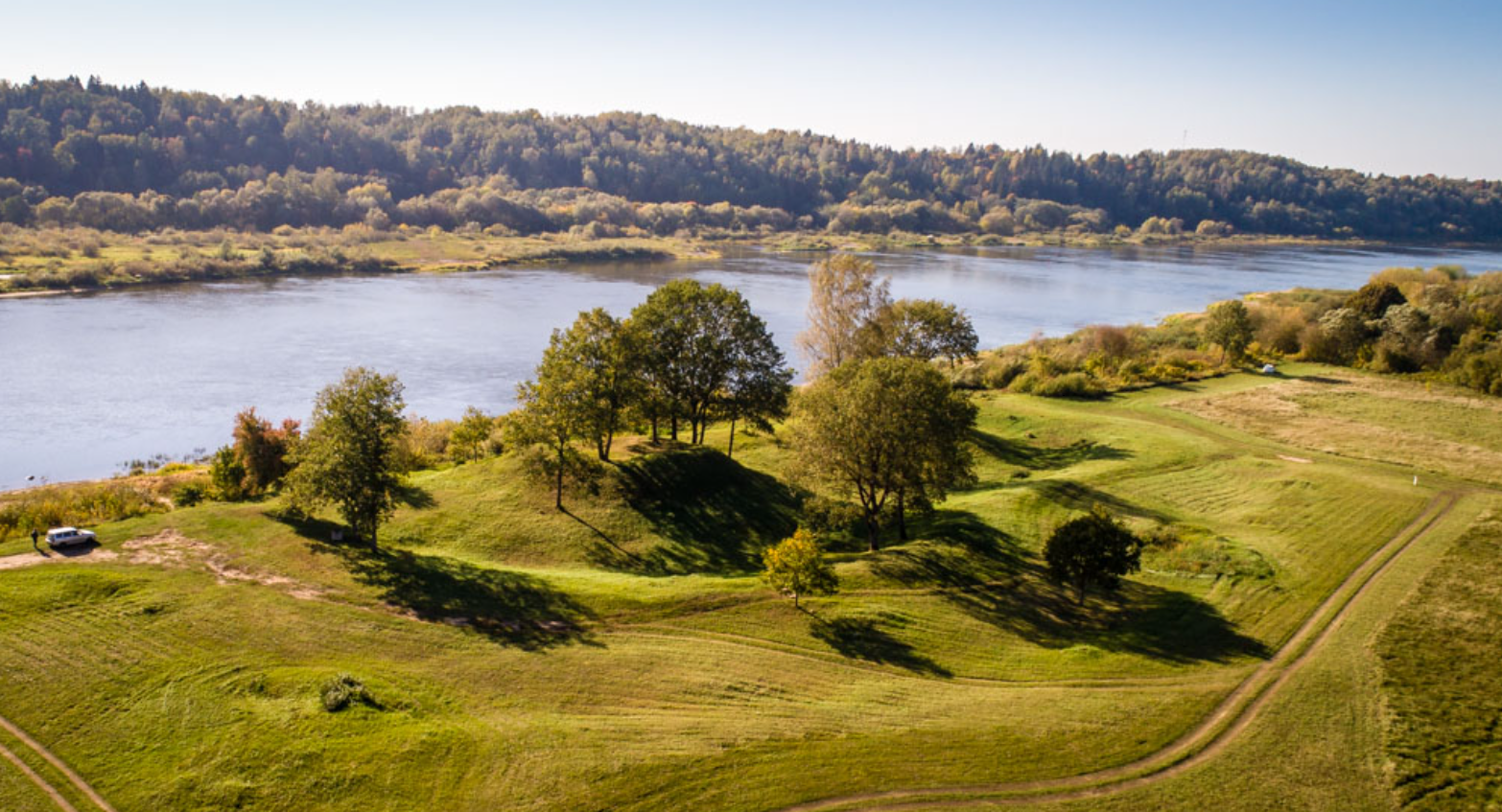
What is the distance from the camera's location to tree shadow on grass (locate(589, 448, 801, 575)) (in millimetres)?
Answer: 44469

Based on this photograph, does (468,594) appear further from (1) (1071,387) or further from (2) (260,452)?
(1) (1071,387)

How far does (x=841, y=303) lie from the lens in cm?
7962

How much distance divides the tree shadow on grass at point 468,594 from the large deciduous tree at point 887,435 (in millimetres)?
16032

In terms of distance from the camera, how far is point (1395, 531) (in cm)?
4544

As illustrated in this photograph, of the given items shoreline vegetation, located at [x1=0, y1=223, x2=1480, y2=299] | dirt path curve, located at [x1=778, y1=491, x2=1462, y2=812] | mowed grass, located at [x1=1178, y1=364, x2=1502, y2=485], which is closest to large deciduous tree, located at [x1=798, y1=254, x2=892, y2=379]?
mowed grass, located at [x1=1178, y1=364, x2=1502, y2=485]

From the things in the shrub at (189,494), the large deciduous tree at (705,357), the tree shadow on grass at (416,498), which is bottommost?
the shrub at (189,494)

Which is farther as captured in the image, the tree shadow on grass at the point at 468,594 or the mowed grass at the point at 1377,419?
the mowed grass at the point at 1377,419

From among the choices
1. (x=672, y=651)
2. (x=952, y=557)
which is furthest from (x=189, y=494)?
(x=952, y=557)

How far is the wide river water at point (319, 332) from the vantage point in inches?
3091

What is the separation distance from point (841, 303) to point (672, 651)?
52408mm

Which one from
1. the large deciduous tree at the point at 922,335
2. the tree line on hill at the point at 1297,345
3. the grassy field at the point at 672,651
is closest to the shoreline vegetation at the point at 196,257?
the large deciduous tree at the point at 922,335

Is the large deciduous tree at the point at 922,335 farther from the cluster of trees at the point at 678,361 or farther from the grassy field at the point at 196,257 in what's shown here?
the grassy field at the point at 196,257

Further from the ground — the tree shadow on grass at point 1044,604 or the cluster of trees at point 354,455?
the cluster of trees at point 354,455

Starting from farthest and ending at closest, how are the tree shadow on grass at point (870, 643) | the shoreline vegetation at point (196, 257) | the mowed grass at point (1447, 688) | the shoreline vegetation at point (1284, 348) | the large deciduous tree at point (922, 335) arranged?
the shoreline vegetation at point (196, 257)
the shoreline vegetation at point (1284, 348)
the large deciduous tree at point (922, 335)
the tree shadow on grass at point (870, 643)
the mowed grass at point (1447, 688)
